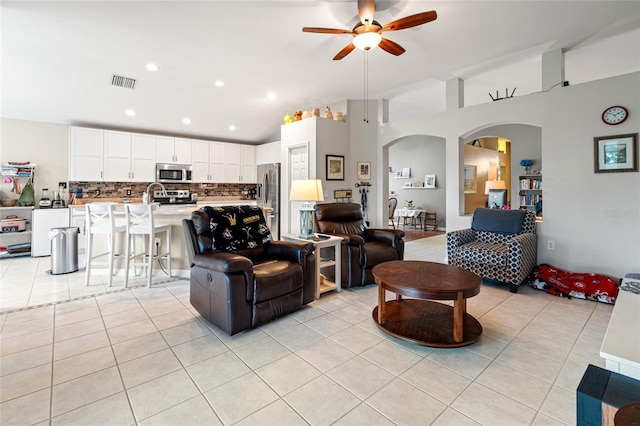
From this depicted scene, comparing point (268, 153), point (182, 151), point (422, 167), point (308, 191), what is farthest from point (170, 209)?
point (422, 167)

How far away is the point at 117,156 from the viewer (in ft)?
19.7

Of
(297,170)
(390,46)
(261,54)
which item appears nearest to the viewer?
(390,46)

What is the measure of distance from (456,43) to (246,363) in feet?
13.4

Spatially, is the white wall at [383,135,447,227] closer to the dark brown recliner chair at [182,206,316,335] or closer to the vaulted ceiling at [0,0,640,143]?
the vaulted ceiling at [0,0,640,143]

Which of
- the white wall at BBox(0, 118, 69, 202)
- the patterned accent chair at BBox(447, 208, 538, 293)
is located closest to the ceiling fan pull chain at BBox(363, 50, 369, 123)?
the patterned accent chair at BBox(447, 208, 538, 293)

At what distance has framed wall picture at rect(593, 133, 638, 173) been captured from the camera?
3.36m

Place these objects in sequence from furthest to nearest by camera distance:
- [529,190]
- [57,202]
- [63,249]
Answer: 1. [529,190]
2. [57,202]
3. [63,249]

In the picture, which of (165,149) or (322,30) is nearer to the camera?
(322,30)

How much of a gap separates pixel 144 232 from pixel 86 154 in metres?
3.33

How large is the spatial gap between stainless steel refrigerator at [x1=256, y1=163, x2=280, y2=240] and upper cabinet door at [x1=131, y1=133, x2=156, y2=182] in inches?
90.7

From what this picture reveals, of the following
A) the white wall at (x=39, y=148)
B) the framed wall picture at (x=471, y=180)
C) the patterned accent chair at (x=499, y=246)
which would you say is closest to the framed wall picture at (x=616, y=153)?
the patterned accent chair at (x=499, y=246)

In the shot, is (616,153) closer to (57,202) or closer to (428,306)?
(428,306)

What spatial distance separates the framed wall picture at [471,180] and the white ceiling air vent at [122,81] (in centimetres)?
796

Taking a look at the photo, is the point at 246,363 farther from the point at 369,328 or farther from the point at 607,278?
the point at 607,278
